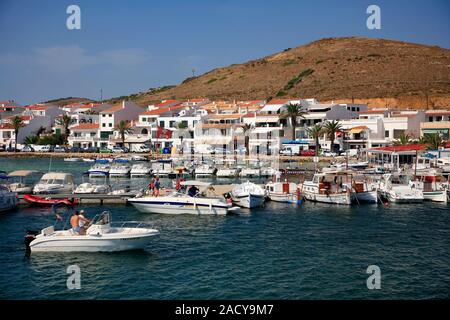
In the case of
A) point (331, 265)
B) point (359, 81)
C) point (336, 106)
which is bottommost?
point (331, 265)

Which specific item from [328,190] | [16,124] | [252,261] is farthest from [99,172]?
[16,124]

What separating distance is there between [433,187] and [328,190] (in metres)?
8.82

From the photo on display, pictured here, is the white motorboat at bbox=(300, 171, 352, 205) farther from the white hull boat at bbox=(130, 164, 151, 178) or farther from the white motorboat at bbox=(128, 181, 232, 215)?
the white hull boat at bbox=(130, 164, 151, 178)

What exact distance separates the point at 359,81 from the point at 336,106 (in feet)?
137

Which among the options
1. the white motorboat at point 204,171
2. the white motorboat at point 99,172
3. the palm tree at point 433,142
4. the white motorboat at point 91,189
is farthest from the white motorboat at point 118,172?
the palm tree at point 433,142

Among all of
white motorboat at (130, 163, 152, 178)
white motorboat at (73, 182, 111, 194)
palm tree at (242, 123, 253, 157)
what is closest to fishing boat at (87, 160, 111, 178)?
A: white motorboat at (130, 163, 152, 178)

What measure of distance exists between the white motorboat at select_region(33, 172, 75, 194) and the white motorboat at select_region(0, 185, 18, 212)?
151 inches

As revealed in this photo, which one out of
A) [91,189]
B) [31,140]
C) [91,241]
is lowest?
[91,241]

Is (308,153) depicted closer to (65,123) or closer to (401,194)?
(401,194)

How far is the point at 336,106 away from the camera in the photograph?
8344 centimetres

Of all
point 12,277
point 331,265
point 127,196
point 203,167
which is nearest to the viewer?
point 12,277

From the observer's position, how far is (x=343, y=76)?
12775 cm
